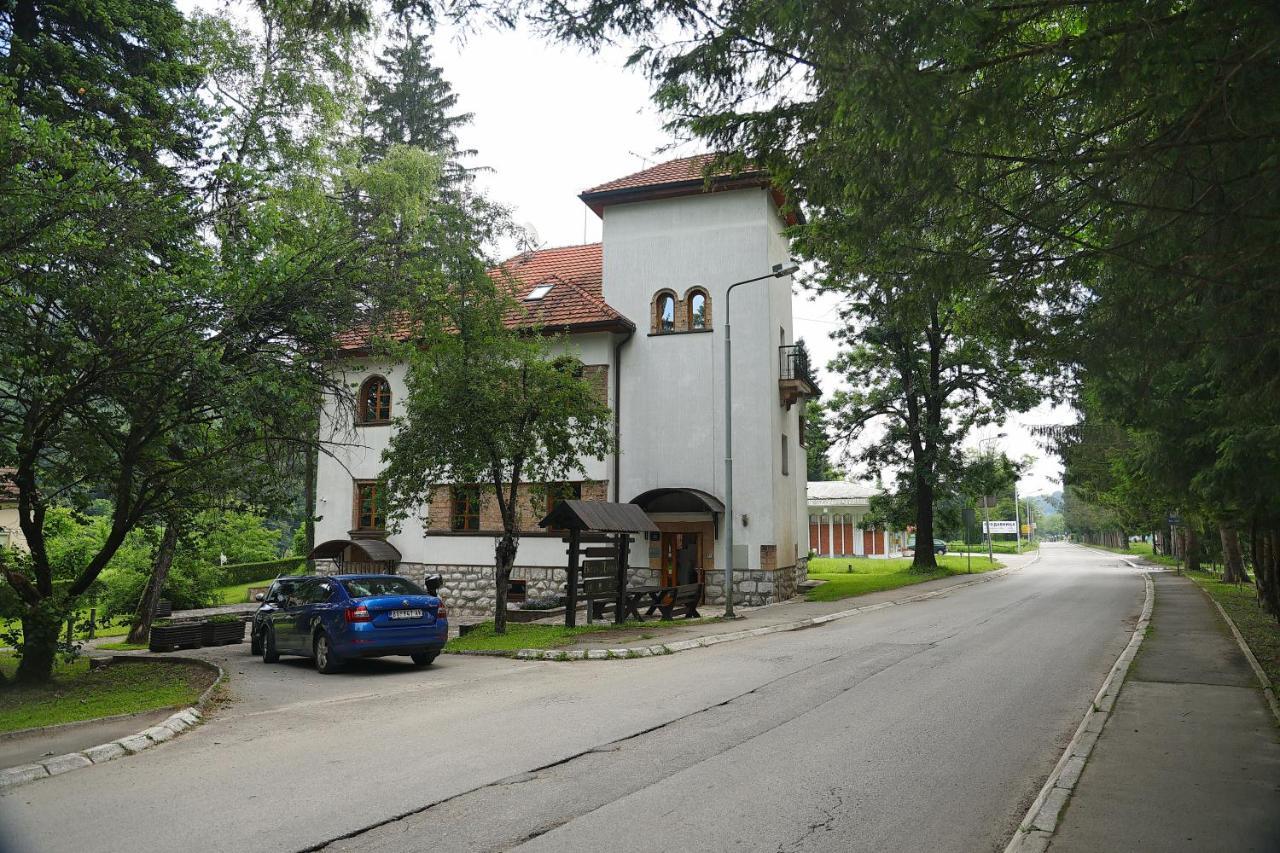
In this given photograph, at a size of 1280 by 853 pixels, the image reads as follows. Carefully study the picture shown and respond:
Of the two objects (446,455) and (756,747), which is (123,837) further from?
(446,455)

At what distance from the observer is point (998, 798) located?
5.87 metres

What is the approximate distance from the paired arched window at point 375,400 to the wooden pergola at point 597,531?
438 inches

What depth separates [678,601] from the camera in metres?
19.5

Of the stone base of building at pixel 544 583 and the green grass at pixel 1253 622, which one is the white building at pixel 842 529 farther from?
the stone base of building at pixel 544 583

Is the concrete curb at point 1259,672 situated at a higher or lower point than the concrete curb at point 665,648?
higher

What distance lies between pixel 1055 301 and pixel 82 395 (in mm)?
11330

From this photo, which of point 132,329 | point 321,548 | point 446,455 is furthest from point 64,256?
point 321,548

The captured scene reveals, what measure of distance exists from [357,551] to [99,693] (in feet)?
49.0

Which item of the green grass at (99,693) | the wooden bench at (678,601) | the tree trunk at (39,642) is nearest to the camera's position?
the green grass at (99,693)

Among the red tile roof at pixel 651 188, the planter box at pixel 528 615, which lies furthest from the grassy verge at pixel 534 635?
the red tile roof at pixel 651 188

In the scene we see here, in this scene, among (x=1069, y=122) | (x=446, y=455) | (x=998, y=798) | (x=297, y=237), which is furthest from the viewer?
(x=446, y=455)

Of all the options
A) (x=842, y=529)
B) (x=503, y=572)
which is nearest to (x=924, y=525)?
(x=842, y=529)

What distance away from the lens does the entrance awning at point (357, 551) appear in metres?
25.6

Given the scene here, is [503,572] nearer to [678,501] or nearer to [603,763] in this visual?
[678,501]
